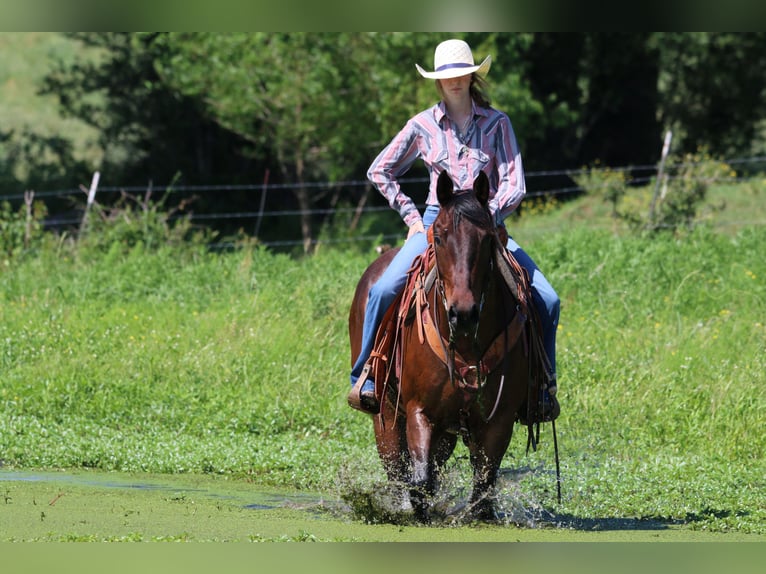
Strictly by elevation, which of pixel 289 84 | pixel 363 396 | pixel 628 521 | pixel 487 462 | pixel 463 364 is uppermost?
pixel 289 84

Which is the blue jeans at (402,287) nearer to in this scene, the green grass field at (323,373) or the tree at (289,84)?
the green grass field at (323,373)

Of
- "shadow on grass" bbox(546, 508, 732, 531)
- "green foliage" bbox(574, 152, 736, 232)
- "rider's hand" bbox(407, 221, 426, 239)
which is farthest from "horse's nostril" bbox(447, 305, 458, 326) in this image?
"green foliage" bbox(574, 152, 736, 232)

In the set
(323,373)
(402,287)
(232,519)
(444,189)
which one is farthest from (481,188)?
(323,373)

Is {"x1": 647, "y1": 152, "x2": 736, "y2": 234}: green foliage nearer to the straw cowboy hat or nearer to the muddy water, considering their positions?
the muddy water

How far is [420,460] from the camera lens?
22.1 ft

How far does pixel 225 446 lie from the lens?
9.57 meters

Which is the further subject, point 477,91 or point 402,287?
point 402,287

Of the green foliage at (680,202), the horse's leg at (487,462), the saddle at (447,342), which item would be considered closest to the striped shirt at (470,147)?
the saddle at (447,342)

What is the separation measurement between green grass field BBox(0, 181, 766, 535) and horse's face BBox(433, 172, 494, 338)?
1561mm

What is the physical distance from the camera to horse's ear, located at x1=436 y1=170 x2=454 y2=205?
6273 millimetres

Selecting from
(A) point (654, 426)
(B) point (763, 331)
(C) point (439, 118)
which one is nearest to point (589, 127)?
(B) point (763, 331)

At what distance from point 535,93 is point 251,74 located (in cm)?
802

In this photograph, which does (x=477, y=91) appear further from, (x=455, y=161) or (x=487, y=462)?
(x=487, y=462)

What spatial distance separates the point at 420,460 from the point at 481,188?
1.57m
